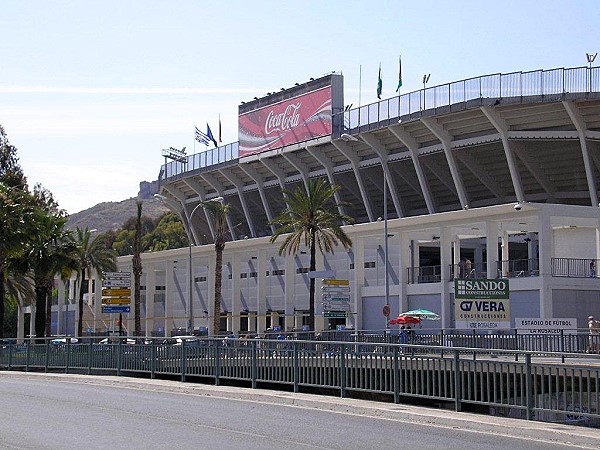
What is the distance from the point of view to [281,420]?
16.6 m

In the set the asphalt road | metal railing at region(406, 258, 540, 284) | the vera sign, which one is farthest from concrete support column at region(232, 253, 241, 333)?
the asphalt road

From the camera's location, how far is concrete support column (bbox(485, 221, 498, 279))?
49991mm

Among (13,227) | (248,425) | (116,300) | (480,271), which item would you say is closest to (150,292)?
(116,300)

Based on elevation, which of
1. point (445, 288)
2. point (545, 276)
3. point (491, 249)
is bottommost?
point (445, 288)

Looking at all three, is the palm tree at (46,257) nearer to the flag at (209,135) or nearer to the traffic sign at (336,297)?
the traffic sign at (336,297)

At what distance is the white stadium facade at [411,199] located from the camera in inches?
1996

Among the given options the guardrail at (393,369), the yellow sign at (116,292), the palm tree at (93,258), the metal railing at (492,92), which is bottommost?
the guardrail at (393,369)

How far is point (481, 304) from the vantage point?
1567 inches

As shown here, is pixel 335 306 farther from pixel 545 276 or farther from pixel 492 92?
pixel 492 92

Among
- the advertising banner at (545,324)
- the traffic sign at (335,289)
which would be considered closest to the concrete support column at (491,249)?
the traffic sign at (335,289)

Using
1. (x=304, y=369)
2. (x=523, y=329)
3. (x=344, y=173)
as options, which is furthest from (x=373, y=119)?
(x=304, y=369)

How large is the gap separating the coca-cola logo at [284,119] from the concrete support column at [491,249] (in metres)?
26.1

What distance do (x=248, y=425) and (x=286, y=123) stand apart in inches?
2393

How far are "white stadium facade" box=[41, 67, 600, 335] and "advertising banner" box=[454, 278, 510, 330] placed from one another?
0.10m
